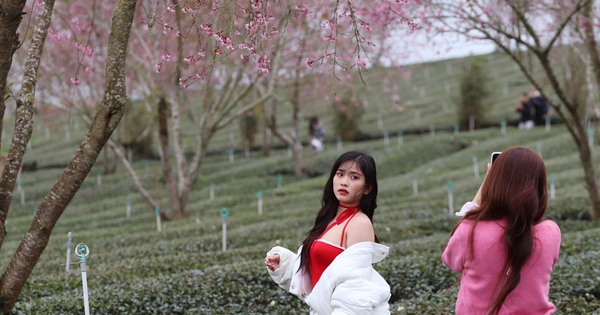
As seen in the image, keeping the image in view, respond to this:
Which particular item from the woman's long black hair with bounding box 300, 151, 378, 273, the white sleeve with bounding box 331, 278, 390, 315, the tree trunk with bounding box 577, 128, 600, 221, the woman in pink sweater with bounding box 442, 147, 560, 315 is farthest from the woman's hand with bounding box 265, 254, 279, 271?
the tree trunk with bounding box 577, 128, 600, 221

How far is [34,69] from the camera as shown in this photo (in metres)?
5.77

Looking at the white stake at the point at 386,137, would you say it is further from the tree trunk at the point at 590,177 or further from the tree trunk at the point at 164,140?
the tree trunk at the point at 590,177

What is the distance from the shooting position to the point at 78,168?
17.0ft

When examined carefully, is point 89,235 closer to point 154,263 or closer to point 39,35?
point 154,263

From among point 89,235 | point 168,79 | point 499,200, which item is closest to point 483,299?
point 499,200

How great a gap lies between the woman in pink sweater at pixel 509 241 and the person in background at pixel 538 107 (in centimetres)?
2864

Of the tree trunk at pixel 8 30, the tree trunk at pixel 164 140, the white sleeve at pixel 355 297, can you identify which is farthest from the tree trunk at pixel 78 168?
the tree trunk at pixel 164 140

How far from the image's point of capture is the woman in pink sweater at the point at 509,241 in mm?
3207

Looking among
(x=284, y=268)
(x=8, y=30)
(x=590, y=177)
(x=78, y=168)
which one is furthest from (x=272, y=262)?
(x=590, y=177)

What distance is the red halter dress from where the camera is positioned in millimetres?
3744

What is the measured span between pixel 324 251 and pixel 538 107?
29.3 metres

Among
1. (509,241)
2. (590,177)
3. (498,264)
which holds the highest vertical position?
(509,241)

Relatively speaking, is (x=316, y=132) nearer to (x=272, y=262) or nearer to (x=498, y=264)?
(x=272, y=262)

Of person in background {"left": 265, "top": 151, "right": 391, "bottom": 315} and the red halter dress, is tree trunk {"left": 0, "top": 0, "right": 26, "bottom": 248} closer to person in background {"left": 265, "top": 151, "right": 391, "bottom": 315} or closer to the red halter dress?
person in background {"left": 265, "top": 151, "right": 391, "bottom": 315}
